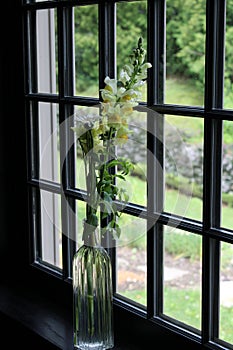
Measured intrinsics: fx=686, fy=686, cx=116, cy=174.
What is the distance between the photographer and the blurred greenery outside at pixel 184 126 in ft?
4.75

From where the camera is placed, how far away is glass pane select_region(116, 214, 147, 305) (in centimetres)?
169

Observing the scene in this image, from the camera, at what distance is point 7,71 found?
2072 mm

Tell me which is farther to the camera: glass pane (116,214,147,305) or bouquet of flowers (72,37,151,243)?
glass pane (116,214,147,305)

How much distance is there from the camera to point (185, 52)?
163 centimetres

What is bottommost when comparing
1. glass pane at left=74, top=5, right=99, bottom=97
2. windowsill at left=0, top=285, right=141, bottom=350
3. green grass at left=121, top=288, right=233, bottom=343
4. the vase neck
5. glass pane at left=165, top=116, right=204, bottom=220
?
windowsill at left=0, top=285, right=141, bottom=350

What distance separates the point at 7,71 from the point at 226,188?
2.99ft

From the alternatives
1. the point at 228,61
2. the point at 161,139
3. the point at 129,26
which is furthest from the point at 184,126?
the point at 129,26

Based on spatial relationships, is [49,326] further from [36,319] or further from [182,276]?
[182,276]

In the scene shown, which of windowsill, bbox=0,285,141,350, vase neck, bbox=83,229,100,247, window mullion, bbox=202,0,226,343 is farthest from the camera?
windowsill, bbox=0,285,141,350

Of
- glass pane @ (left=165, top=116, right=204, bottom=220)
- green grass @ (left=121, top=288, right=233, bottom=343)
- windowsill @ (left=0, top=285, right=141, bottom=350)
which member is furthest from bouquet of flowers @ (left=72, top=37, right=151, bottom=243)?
windowsill @ (left=0, top=285, right=141, bottom=350)

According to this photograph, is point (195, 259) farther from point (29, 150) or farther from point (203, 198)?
point (29, 150)

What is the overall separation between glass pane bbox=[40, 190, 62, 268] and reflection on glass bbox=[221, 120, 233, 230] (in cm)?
66

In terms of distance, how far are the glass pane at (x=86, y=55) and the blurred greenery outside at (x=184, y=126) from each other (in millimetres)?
49

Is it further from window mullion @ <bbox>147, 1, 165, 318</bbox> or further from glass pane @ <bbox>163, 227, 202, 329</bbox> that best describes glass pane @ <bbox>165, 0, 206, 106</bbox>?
glass pane @ <bbox>163, 227, 202, 329</bbox>
